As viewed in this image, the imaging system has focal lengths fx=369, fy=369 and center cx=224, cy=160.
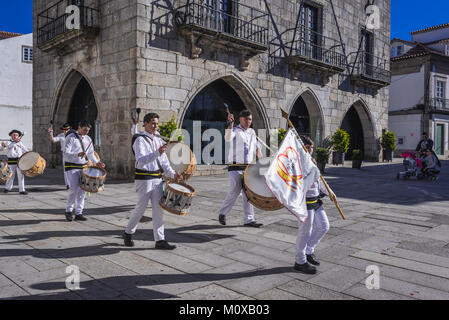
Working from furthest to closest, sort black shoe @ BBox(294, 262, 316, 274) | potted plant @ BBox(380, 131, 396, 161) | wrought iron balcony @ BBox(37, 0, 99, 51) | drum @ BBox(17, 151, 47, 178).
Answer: potted plant @ BBox(380, 131, 396, 161) → wrought iron balcony @ BBox(37, 0, 99, 51) → drum @ BBox(17, 151, 47, 178) → black shoe @ BBox(294, 262, 316, 274)

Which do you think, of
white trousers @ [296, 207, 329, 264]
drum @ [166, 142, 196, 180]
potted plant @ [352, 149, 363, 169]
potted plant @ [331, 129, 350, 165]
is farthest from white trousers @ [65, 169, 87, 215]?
potted plant @ [331, 129, 350, 165]

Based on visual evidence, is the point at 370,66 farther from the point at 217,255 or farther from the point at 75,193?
the point at 217,255

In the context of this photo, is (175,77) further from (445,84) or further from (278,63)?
(445,84)

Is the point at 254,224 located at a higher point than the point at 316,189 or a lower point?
lower

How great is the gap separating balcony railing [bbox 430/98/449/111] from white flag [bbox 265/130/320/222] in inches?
1182

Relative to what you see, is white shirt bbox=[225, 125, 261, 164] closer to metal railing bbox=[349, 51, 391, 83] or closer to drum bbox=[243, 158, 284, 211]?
drum bbox=[243, 158, 284, 211]

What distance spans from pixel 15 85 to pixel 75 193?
26.8 metres

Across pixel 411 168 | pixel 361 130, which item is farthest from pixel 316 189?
pixel 361 130

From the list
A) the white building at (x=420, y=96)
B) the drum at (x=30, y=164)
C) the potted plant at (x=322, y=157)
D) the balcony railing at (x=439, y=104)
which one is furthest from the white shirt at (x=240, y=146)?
the balcony railing at (x=439, y=104)

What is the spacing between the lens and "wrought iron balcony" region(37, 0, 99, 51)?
11820mm

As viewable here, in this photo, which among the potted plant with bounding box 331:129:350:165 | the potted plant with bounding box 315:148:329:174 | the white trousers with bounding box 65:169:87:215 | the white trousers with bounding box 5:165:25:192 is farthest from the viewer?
the potted plant with bounding box 331:129:350:165

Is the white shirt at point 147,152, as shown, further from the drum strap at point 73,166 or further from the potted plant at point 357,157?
the potted plant at point 357,157

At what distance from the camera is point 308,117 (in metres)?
17.8

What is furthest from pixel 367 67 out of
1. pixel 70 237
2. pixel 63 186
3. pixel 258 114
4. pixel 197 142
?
pixel 70 237
